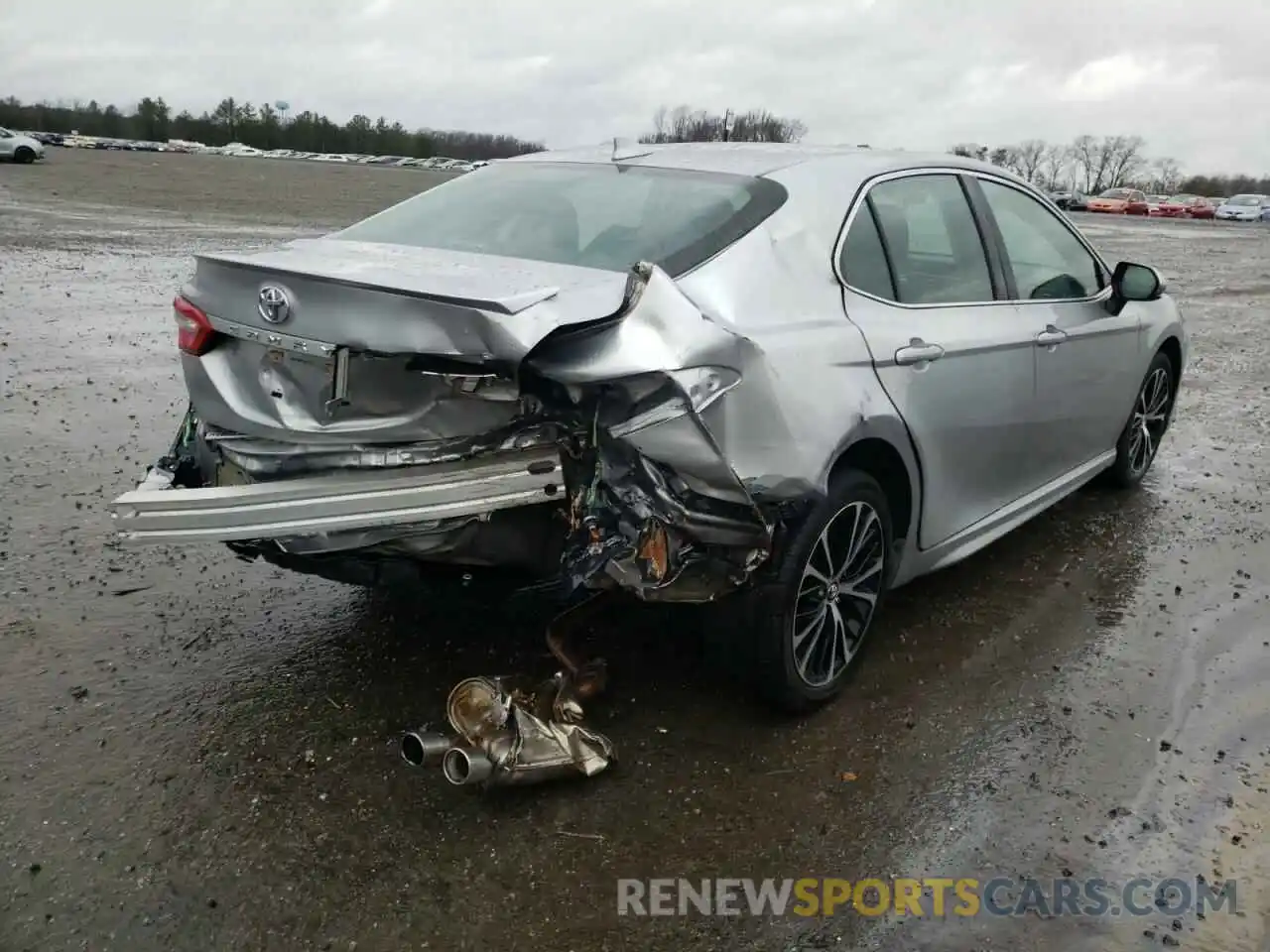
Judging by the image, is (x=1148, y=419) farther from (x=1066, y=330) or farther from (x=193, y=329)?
(x=193, y=329)

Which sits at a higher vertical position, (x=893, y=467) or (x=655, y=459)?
(x=655, y=459)

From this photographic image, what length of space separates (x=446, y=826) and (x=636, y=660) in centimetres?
105

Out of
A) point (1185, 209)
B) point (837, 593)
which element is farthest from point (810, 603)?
point (1185, 209)

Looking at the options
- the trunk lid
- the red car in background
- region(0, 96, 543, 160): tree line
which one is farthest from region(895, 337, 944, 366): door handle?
region(0, 96, 543, 160): tree line

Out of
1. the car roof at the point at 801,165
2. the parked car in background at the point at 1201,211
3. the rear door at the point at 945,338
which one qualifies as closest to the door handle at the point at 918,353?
the rear door at the point at 945,338

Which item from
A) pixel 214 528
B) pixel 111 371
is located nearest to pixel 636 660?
pixel 214 528

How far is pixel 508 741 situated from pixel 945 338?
194 cm

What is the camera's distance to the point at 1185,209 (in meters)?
58.5

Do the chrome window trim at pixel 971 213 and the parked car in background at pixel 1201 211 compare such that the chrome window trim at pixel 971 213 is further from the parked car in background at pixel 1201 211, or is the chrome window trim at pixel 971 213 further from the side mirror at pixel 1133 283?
the parked car in background at pixel 1201 211

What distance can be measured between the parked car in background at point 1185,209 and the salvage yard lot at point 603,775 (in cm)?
6000

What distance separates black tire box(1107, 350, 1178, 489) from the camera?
556 cm

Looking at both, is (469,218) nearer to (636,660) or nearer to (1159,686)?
(636,660)

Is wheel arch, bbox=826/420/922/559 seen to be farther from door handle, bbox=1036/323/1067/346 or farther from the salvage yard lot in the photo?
door handle, bbox=1036/323/1067/346

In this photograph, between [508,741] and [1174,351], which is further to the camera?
[1174,351]
